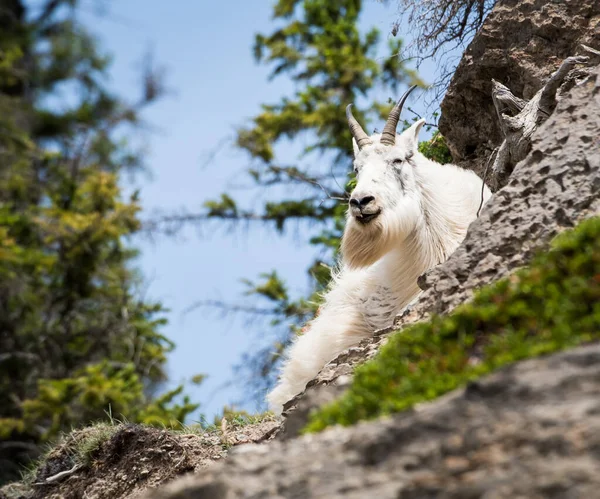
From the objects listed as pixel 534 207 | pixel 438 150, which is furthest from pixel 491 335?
pixel 438 150

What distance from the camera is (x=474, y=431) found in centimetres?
260

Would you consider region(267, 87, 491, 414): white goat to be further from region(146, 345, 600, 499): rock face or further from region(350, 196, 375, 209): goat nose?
region(146, 345, 600, 499): rock face

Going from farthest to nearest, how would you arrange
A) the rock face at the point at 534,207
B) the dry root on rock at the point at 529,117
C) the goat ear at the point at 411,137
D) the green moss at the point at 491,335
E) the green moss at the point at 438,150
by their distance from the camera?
the green moss at the point at 438,150
the goat ear at the point at 411,137
the dry root on rock at the point at 529,117
the rock face at the point at 534,207
the green moss at the point at 491,335

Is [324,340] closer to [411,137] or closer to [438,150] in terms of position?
[411,137]

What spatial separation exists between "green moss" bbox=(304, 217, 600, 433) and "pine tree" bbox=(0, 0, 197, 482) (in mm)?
9168

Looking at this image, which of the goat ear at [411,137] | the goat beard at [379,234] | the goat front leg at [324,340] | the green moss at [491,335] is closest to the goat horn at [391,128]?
the goat ear at [411,137]

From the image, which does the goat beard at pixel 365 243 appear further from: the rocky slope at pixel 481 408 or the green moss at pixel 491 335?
the green moss at pixel 491 335

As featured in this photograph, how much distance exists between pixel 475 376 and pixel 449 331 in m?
0.54

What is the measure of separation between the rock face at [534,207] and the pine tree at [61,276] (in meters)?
8.38

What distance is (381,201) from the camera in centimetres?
739

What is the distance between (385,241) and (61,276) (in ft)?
39.8

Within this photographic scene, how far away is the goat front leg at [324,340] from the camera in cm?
733

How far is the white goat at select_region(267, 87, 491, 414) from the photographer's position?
24.0ft

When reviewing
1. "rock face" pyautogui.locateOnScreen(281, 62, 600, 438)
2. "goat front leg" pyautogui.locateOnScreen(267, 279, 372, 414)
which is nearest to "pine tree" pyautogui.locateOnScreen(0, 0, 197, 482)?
"goat front leg" pyautogui.locateOnScreen(267, 279, 372, 414)
